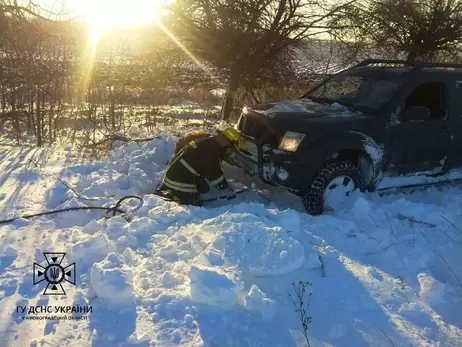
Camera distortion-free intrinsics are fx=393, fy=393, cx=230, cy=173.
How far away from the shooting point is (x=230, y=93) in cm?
1027

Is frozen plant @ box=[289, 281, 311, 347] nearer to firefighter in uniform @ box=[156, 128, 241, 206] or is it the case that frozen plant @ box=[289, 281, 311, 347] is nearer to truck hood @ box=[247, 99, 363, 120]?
firefighter in uniform @ box=[156, 128, 241, 206]

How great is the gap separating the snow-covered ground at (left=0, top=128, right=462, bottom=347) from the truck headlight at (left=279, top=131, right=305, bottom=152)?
79cm

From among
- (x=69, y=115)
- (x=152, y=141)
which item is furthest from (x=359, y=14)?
(x=69, y=115)

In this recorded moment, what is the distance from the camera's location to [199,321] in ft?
8.46

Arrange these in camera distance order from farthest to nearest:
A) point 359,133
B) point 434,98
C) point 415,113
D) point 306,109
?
point 434,98, point 306,109, point 415,113, point 359,133

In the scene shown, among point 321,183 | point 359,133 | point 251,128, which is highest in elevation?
point 359,133

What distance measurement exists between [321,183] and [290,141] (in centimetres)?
61

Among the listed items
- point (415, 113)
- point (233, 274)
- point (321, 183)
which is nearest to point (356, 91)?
point (415, 113)

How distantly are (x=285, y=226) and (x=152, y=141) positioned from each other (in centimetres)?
355

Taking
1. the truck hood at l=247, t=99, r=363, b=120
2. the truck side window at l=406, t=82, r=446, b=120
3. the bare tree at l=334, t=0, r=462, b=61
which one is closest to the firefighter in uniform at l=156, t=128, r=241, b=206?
the truck hood at l=247, t=99, r=363, b=120

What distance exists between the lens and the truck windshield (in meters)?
5.11

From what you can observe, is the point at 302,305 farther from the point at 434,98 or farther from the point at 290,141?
the point at 434,98

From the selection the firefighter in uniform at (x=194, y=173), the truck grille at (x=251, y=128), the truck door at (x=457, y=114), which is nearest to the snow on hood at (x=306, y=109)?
the truck grille at (x=251, y=128)

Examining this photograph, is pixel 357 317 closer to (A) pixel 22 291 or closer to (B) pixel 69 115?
(A) pixel 22 291
